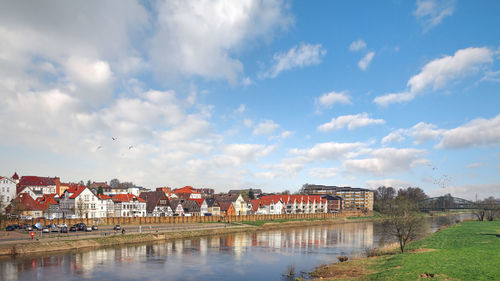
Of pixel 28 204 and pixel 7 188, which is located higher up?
pixel 7 188

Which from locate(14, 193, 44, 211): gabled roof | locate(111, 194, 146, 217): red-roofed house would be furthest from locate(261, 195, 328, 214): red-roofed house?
locate(14, 193, 44, 211): gabled roof

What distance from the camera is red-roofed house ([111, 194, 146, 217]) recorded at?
114062 millimetres

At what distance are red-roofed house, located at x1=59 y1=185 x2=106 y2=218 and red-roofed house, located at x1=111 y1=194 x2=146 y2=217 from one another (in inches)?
221

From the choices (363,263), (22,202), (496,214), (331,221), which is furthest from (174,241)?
(496,214)

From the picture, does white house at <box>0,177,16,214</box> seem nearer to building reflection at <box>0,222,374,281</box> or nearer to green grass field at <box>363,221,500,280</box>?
building reflection at <box>0,222,374,281</box>

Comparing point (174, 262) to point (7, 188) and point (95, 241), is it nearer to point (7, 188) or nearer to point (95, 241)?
point (95, 241)

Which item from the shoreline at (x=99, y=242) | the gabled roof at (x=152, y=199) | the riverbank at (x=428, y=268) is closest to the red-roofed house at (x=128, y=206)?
the gabled roof at (x=152, y=199)

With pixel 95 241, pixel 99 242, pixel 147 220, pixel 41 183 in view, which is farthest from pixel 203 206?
pixel 41 183

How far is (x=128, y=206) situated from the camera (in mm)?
116125

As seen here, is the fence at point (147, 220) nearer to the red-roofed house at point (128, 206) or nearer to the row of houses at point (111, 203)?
the row of houses at point (111, 203)

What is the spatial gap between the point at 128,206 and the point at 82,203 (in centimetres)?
1686

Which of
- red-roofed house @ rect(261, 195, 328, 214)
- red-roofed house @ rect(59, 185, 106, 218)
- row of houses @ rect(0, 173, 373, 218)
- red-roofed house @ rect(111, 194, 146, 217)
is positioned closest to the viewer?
red-roofed house @ rect(59, 185, 106, 218)

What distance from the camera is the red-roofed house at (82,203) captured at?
101812mm

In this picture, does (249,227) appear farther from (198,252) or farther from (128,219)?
(198,252)
